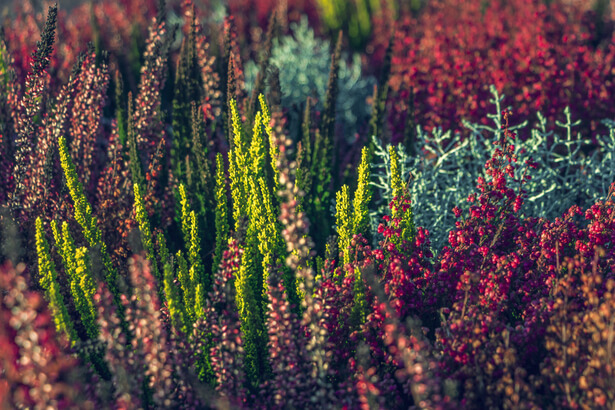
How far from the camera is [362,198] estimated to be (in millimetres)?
2637

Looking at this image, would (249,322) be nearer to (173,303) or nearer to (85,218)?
(173,303)

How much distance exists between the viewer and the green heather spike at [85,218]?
2.60 metres

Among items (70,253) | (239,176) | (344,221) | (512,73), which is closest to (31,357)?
(70,253)

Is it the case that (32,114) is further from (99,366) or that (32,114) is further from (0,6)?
(0,6)

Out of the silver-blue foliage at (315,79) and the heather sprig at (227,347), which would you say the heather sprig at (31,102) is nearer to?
the heather sprig at (227,347)

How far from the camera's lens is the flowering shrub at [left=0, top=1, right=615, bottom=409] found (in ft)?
6.55

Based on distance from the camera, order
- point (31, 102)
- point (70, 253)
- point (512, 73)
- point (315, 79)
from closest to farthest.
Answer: point (70, 253)
point (31, 102)
point (512, 73)
point (315, 79)

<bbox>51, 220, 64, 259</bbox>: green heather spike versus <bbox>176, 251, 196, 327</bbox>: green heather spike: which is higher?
<bbox>51, 220, 64, 259</bbox>: green heather spike

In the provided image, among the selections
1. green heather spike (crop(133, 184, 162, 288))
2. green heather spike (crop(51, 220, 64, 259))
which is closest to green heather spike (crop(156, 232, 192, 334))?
green heather spike (crop(133, 184, 162, 288))

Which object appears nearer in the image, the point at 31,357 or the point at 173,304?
the point at 31,357

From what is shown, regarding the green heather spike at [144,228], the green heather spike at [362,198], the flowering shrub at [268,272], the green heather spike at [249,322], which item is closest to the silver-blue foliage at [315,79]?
the flowering shrub at [268,272]

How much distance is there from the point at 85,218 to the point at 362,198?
4.54 feet

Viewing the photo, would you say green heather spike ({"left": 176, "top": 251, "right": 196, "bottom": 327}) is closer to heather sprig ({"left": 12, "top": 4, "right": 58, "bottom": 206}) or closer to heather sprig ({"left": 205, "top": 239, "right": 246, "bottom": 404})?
heather sprig ({"left": 205, "top": 239, "right": 246, "bottom": 404})

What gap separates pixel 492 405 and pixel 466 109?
9.09ft
